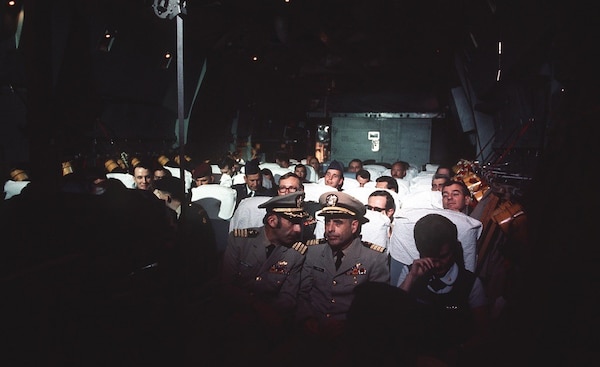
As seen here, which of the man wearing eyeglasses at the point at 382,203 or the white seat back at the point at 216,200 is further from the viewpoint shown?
the white seat back at the point at 216,200

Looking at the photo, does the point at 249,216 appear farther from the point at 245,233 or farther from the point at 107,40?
the point at 107,40

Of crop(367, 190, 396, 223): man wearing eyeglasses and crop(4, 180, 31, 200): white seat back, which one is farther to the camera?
crop(4, 180, 31, 200): white seat back

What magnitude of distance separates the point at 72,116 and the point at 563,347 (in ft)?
21.7

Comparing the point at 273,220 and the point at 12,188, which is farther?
the point at 12,188

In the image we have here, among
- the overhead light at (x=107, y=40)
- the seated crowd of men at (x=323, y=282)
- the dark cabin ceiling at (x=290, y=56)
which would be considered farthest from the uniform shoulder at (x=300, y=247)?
the overhead light at (x=107, y=40)

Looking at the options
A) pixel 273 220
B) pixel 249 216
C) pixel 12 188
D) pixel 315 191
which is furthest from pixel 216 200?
pixel 12 188

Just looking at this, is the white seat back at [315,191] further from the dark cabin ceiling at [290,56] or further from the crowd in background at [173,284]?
the dark cabin ceiling at [290,56]

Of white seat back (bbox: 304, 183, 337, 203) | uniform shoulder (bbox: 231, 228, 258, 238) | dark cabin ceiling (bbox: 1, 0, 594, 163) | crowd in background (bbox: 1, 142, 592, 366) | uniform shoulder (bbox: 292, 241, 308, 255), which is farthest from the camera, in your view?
white seat back (bbox: 304, 183, 337, 203)

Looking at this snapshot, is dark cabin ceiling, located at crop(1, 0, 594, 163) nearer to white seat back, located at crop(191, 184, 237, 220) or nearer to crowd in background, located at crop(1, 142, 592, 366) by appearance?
crowd in background, located at crop(1, 142, 592, 366)

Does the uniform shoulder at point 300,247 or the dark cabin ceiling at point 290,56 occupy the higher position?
the dark cabin ceiling at point 290,56

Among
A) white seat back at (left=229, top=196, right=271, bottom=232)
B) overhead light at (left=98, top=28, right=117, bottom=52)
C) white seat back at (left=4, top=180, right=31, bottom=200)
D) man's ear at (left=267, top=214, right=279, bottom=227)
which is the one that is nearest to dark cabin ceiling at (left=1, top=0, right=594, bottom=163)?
overhead light at (left=98, top=28, right=117, bottom=52)

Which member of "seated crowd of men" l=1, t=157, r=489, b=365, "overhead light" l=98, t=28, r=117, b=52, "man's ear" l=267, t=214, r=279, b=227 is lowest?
"seated crowd of men" l=1, t=157, r=489, b=365

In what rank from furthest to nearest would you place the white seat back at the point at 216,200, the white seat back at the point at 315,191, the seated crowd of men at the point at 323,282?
the white seat back at the point at 315,191 → the white seat back at the point at 216,200 → the seated crowd of men at the point at 323,282

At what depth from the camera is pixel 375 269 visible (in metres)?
3.97
